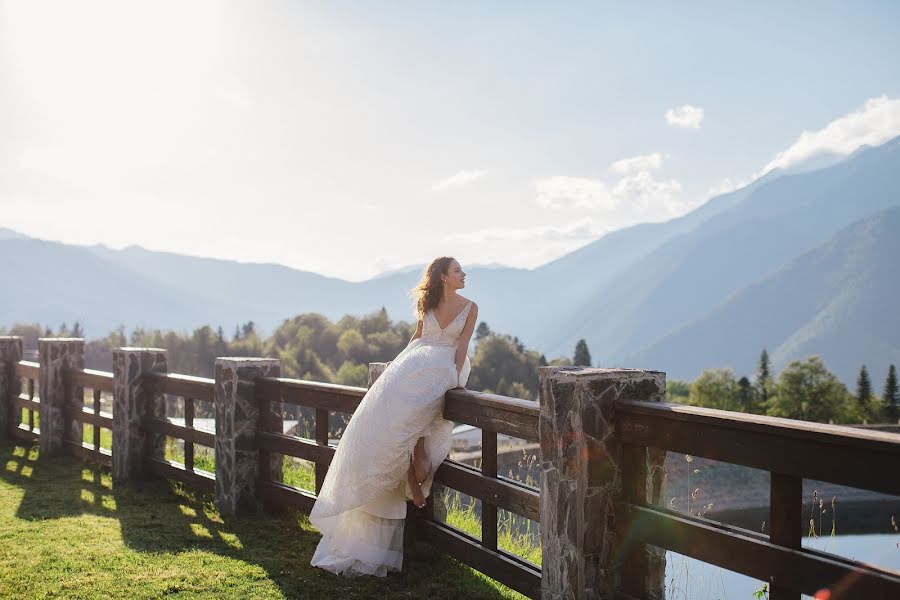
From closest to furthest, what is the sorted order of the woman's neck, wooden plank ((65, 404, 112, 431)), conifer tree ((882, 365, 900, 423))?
the woman's neck → wooden plank ((65, 404, 112, 431)) → conifer tree ((882, 365, 900, 423))

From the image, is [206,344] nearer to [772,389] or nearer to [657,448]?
[772,389]

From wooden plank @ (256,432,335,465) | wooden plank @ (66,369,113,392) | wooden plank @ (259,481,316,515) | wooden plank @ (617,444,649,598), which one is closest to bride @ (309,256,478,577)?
wooden plank @ (256,432,335,465)

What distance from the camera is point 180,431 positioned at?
22.1ft

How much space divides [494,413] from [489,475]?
1.27ft

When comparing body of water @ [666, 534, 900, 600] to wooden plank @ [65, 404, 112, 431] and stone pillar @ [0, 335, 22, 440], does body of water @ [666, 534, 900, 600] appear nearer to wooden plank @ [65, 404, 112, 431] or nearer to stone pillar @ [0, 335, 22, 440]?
wooden plank @ [65, 404, 112, 431]

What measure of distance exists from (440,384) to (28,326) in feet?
312

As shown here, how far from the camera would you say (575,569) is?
3250mm

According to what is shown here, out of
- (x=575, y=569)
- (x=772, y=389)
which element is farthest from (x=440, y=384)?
(x=772, y=389)

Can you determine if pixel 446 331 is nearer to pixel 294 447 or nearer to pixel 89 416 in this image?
pixel 294 447

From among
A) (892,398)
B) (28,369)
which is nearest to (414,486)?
(28,369)

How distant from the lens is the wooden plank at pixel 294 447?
5266 millimetres

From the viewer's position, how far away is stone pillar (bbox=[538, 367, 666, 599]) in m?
3.22

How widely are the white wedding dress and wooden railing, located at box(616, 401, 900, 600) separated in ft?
4.70

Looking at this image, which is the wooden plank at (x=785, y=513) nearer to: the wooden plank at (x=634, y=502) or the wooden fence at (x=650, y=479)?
the wooden fence at (x=650, y=479)
